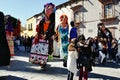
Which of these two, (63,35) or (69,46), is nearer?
(69,46)

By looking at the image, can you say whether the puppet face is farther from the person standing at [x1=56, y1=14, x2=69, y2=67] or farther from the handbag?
the handbag

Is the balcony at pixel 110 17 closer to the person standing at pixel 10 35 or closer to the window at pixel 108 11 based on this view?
the window at pixel 108 11

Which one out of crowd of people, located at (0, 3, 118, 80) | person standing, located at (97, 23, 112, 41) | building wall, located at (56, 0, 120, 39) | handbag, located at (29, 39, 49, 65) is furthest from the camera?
building wall, located at (56, 0, 120, 39)

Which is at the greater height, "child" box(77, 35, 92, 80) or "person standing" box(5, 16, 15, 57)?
"person standing" box(5, 16, 15, 57)

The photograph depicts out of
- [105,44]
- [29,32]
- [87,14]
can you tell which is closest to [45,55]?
[105,44]

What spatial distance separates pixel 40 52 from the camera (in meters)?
9.21

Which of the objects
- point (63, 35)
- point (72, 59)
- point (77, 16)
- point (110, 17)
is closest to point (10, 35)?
point (63, 35)

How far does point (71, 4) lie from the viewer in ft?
119

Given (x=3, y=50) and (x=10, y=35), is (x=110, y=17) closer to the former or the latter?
(x=10, y=35)

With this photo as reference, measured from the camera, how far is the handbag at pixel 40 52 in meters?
9.14

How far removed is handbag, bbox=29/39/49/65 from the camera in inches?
360

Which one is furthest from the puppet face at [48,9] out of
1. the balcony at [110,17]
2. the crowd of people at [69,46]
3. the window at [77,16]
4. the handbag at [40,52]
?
the window at [77,16]

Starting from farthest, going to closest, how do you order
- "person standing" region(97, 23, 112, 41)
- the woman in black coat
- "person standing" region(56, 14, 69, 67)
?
"person standing" region(97, 23, 112, 41), "person standing" region(56, 14, 69, 67), the woman in black coat

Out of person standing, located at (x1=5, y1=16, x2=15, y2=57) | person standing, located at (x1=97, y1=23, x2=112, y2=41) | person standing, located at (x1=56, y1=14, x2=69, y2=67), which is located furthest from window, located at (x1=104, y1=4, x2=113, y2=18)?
person standing, located at (x1=56, y1=14, x2=69, y2=67)
